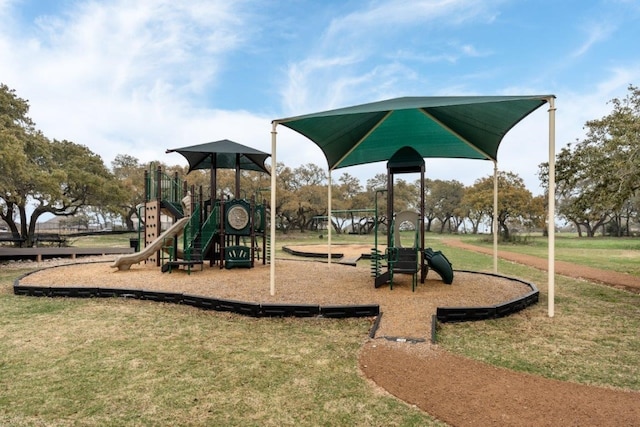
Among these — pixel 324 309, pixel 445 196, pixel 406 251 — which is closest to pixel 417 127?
pixel 406 251

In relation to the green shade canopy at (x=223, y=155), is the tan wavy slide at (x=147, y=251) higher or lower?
lower

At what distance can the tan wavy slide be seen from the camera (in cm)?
991

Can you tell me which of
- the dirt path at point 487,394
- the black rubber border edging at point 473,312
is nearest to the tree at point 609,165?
the black rubber border edging at point 473,312

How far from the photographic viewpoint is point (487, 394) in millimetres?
3111

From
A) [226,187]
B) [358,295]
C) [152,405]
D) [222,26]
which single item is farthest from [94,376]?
[226,187]

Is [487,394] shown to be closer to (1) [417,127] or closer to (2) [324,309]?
(2) [324,309]

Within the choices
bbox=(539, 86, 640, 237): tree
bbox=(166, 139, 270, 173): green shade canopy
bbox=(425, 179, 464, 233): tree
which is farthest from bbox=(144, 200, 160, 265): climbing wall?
bbox=(425, 179, 464, 233): tree

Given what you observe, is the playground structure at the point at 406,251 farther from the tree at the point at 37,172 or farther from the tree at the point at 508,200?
the tree at the point at 508,200

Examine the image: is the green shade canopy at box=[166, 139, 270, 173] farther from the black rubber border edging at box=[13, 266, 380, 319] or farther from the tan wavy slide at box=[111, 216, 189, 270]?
the black rubber border edging at box=[13, 266, 380, 319]

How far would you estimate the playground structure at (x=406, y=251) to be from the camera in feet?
25.3

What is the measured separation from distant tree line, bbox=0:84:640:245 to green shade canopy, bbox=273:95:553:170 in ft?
5.39

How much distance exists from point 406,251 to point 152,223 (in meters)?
7.94

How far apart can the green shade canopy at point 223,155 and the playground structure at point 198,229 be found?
1.11 meters

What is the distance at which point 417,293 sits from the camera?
7.07 metres
